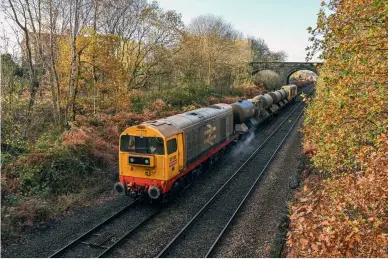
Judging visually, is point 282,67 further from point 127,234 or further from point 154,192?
point 127,234

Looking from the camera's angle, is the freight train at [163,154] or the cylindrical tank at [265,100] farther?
the cylindrical tank at [265,100]

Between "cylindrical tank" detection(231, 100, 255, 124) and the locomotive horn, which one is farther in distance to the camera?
"cylindrical tank" detection(231, 100, 255, 124)

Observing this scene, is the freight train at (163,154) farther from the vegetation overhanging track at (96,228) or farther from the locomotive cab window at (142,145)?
the vegetation overhanging track at (96,228)

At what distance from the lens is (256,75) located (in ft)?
214

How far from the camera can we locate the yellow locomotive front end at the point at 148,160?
1335 cm

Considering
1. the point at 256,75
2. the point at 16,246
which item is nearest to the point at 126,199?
the point at 16,246

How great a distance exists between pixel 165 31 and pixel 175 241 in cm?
2539

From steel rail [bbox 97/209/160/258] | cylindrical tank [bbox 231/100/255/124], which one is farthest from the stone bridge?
steel rail [bbox 97/209/160/258]

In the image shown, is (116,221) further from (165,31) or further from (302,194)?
(165,31)

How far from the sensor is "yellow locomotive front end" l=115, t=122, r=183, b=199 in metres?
13.4

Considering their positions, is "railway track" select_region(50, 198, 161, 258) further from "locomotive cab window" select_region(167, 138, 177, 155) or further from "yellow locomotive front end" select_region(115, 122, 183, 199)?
"locomotive cab window" select_region(167, 138, 177, 155)

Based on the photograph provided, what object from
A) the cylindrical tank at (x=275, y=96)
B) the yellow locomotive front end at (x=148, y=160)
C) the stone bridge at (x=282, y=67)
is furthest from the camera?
the stone bridge at (x=282, y=67)

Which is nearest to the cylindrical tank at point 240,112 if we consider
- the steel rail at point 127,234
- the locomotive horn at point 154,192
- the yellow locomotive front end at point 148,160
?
the yellow locomotive front end at point 148,160

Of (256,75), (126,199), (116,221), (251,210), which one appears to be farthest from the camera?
(256,75)
